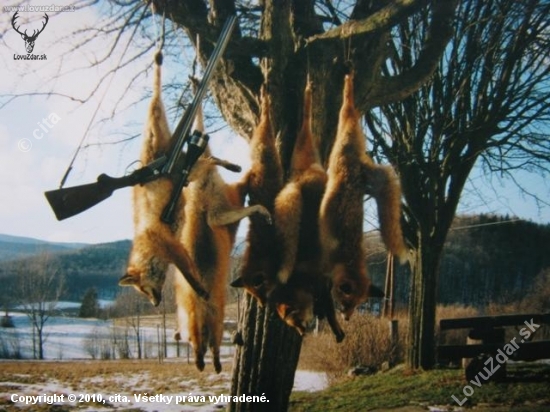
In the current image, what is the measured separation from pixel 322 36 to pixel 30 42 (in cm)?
267

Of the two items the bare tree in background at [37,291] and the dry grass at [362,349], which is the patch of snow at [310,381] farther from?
the bare tree in background at [37,291]

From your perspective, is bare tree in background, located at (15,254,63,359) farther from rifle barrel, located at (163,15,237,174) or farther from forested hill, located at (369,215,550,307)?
rifle barrel, located at (163,15,237,174)

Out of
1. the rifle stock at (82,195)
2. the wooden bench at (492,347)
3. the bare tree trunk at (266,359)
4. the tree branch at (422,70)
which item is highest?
the tree branch at (422,70)

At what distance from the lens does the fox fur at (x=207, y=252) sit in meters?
2.92

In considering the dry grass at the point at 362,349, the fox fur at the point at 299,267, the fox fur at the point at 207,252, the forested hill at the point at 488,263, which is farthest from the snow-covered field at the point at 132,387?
the forested hill at the point at 488,263

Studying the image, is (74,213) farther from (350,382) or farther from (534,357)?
(350,382)

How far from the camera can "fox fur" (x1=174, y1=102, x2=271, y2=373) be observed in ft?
9.57

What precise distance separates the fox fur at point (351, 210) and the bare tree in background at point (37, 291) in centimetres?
4705

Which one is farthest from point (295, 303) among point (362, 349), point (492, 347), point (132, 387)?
point (132, 387)

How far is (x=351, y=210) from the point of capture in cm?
305

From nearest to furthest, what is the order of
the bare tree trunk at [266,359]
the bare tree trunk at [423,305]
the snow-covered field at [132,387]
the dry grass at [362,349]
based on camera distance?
1. the bare tree trunk at [266,359]
2. the bare tree trunk at [423,305]
3. the snow-covered field at [132,387]
4. the dry grass at [362,349]

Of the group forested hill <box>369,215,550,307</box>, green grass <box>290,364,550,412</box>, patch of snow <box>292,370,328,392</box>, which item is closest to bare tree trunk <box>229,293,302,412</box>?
green grass <box>290,364,550,412</box>

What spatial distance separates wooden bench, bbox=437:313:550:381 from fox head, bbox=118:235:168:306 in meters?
9.42

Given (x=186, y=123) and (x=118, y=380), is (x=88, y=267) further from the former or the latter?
(x=186, y=123)
